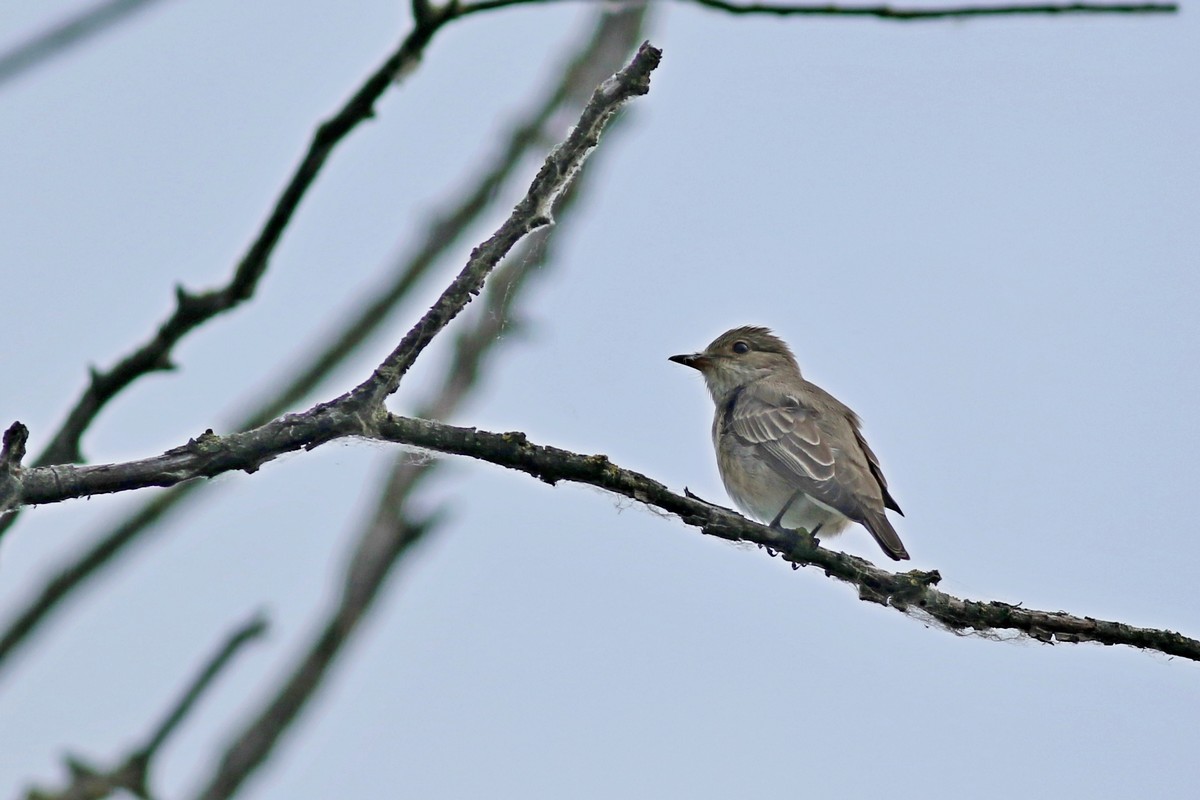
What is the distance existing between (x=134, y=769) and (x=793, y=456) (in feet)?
14.1

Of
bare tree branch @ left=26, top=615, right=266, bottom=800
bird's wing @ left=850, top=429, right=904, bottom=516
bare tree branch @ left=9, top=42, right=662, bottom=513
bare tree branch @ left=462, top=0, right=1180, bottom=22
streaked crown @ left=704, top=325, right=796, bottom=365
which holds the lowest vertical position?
bare tree branch @ left=26, top=615, right=266, bottom=800

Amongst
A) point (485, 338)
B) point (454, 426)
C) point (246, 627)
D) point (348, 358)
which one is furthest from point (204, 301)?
point (485, 338)

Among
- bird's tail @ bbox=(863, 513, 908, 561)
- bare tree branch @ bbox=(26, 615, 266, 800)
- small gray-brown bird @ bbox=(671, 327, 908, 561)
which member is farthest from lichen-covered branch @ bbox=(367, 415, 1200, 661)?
small gray-brown bird @ bbox=(671, 327, 908, 561)

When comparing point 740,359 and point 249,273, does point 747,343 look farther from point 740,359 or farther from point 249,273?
point 249,273

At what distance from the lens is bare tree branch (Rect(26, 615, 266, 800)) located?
4.25 m

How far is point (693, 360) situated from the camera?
9.26 meters

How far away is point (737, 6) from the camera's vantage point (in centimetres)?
410

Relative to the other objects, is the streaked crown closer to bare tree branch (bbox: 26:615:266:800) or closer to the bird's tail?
the bird's tail

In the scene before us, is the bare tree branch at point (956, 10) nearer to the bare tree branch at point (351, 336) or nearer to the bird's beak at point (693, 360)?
the bare tree branch at point (351, 336)

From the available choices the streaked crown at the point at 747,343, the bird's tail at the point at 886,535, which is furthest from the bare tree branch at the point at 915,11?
the streaked crown at the point at 747,343

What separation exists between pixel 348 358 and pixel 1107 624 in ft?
10.4

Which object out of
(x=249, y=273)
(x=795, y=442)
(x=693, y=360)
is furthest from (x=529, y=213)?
(x=693, y=360)

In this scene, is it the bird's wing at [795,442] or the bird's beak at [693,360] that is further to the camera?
the bird's beak at [693,360]

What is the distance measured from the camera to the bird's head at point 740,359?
30.5 ft
